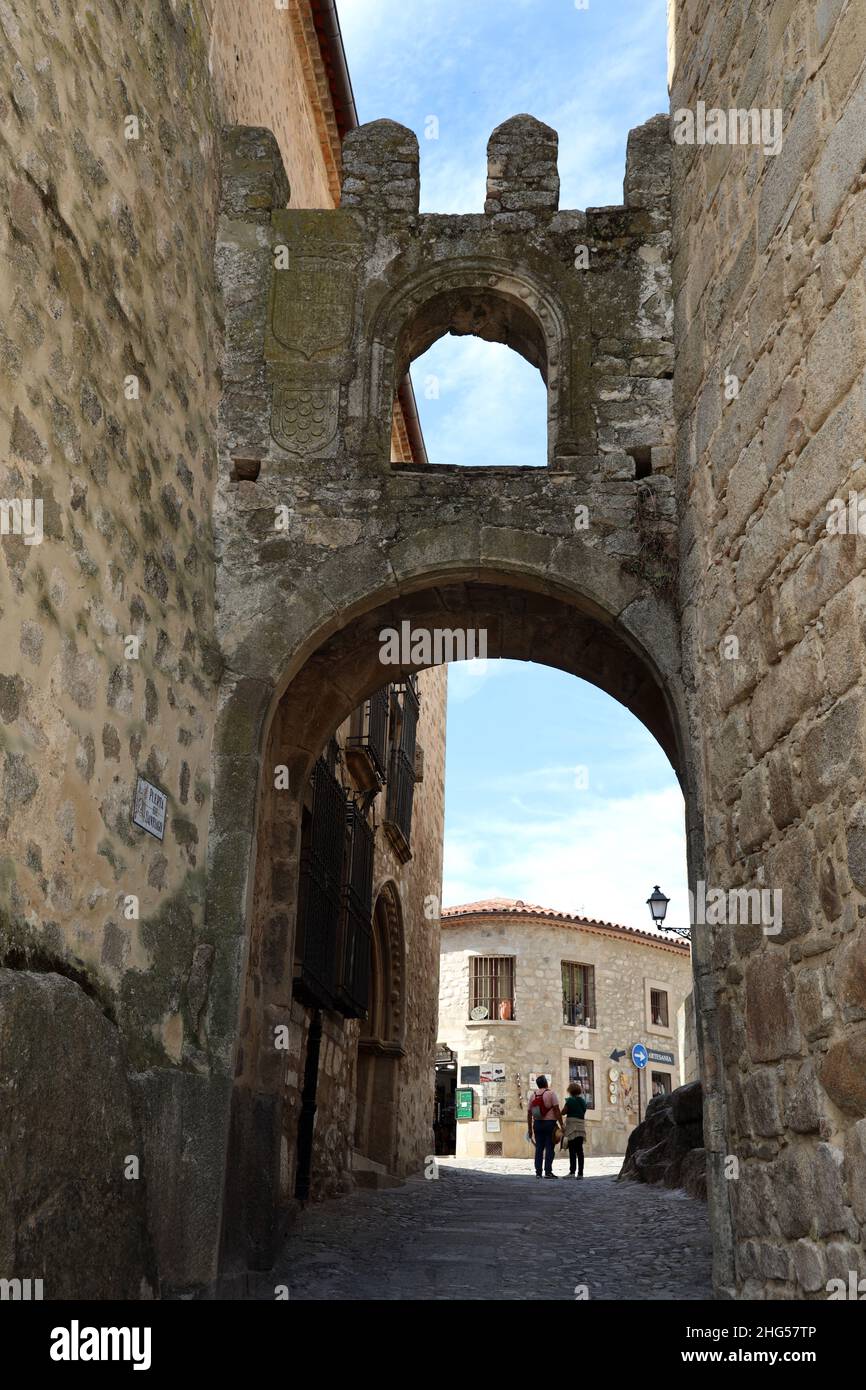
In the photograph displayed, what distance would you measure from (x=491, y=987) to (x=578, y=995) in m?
1.67

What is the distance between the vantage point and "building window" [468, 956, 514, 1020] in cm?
2332

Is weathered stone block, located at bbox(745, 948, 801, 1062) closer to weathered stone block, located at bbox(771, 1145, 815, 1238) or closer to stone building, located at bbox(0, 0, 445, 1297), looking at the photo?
weathered stone block, located at bbox(771, 1145, 815, 1238)

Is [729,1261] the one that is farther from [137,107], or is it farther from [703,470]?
[137,107]

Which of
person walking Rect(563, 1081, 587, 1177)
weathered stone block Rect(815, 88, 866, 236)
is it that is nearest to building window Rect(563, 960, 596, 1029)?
person walking Rect(563, 1081, 587, 1177)

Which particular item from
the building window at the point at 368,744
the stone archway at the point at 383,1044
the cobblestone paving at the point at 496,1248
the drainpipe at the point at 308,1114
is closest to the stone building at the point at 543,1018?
the stone archway at the point at 383,1044

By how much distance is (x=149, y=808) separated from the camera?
4516 millimetres

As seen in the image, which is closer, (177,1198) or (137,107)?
(177,1198)

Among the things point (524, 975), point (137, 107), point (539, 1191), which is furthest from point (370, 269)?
point (524, 975)

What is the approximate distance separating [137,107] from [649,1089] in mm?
22425

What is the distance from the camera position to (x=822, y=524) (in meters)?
3.52

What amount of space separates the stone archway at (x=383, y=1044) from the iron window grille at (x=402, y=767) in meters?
0.51

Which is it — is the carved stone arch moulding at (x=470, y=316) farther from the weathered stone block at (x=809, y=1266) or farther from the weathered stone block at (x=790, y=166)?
the weathered stone block at (x=809, y=1266)
